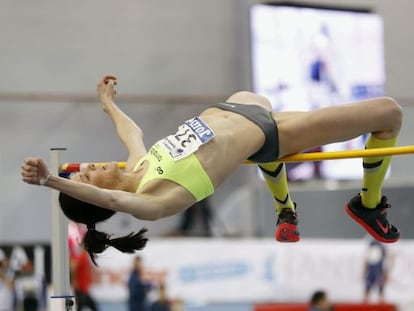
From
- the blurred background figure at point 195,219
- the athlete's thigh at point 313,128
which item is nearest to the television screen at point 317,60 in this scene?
the blurred background figure at point 195,219

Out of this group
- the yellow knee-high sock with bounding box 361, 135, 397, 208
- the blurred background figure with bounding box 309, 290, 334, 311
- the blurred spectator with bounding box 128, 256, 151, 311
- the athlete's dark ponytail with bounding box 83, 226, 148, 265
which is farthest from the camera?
the blurred spectator with bounding box 128, 256, 151, 311

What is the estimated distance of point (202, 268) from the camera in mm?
9180

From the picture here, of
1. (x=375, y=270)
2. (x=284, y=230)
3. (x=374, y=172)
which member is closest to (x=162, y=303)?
(x=375, y=270)

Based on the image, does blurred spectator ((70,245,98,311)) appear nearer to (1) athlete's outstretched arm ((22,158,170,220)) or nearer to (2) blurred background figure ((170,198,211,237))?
(2) blurred background figure ((170,198,211,237))

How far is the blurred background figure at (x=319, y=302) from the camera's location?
892 centimetres

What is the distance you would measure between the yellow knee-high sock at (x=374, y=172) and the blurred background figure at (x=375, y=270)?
4574 mm

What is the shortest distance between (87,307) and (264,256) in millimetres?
1633

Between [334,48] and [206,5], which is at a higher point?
[206,5]

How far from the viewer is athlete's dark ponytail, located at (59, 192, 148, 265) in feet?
13.9

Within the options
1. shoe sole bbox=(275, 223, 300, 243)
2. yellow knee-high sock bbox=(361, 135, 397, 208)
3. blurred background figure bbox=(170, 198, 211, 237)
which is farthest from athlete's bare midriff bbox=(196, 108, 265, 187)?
blurred background figure bbox=(170, 198, 211, 237)

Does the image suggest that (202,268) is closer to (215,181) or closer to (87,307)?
(87,307)

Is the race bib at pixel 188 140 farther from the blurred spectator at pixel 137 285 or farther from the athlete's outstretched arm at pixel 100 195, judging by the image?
the blurred spectator at pixel 137 285

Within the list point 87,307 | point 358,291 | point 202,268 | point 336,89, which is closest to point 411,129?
point 336,89

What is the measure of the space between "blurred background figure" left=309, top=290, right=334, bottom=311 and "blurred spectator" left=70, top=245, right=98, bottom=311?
1.90 meters
